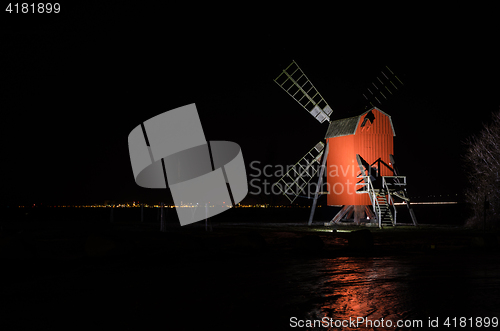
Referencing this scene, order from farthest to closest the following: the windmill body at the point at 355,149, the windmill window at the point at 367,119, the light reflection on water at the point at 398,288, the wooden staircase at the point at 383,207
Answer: the windmill body at the point at 355,149
the windmill window at the point at 367,119
the wooden staircase at the point at 383,207
the light reflection on water at the point at 398,288

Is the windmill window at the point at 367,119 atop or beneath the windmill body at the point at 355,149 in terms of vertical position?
atop

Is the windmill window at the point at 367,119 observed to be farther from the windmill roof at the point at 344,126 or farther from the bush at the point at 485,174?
the bush at the point at 485,174

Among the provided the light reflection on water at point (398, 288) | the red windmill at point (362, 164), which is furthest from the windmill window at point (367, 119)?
the light reflection on water at point (398, 288)

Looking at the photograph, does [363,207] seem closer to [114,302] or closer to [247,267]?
[247,267]

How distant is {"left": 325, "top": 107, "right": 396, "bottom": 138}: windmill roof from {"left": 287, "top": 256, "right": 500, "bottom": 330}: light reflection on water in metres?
18.2

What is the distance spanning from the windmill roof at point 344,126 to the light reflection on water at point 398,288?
18.2m

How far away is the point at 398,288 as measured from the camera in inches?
386

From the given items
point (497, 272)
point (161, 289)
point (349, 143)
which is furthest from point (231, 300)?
point (349, 143)

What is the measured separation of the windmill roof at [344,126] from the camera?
105 ft

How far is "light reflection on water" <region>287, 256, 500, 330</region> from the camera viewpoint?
768cm

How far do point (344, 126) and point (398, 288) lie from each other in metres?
24.0

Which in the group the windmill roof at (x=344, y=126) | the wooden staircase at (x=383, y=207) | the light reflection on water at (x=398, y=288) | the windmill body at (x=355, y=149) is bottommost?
the light reflection on water at (x=398, y=288)

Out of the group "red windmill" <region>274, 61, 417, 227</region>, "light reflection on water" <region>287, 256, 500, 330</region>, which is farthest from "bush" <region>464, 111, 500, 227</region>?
"light reflection on water" <region>287, 256, 500, 330</region>

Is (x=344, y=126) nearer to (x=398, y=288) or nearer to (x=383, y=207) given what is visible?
(x=383, y=207)
